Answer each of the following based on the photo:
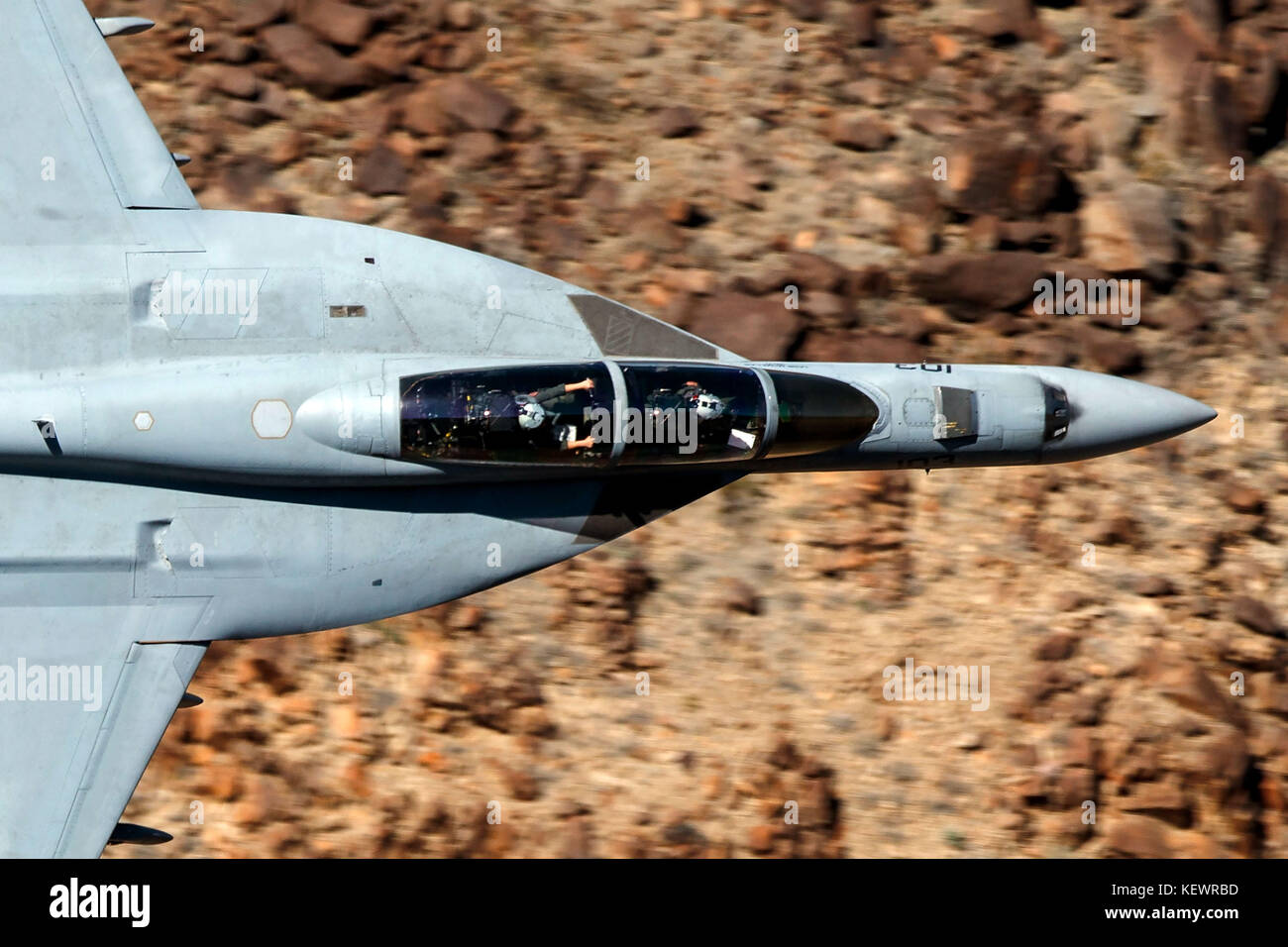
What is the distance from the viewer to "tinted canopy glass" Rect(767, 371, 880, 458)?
36.2 feet

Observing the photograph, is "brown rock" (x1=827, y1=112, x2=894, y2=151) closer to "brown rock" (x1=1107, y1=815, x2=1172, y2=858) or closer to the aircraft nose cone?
the aircraft nose cone

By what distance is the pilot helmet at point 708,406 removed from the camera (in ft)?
35.4

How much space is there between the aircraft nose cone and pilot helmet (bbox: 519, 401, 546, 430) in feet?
17.4

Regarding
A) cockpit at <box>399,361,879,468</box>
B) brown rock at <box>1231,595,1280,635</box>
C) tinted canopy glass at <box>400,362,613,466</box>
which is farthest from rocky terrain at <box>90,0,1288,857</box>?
tinted canopy glass at <box>400,362,613,466</box>

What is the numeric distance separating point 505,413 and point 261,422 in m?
2.31

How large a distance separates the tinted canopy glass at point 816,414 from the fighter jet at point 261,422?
3 cm

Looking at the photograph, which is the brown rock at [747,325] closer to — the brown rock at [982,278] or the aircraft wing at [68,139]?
the brown rock at [982,278]

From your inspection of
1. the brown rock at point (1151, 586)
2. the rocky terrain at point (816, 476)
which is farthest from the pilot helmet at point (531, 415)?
the brown rock at point (1151, 586)

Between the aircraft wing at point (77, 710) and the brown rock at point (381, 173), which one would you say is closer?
the aircraft wing at point (77, 710)

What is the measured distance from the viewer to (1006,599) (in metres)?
13.8

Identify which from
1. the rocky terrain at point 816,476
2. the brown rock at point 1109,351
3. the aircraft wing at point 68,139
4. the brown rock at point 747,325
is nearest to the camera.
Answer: the aircraft wing at point 68,139

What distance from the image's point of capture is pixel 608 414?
10.6 m

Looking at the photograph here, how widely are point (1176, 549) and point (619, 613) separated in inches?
276

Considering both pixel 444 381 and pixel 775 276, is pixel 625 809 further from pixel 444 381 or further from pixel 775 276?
pixel 775 276
